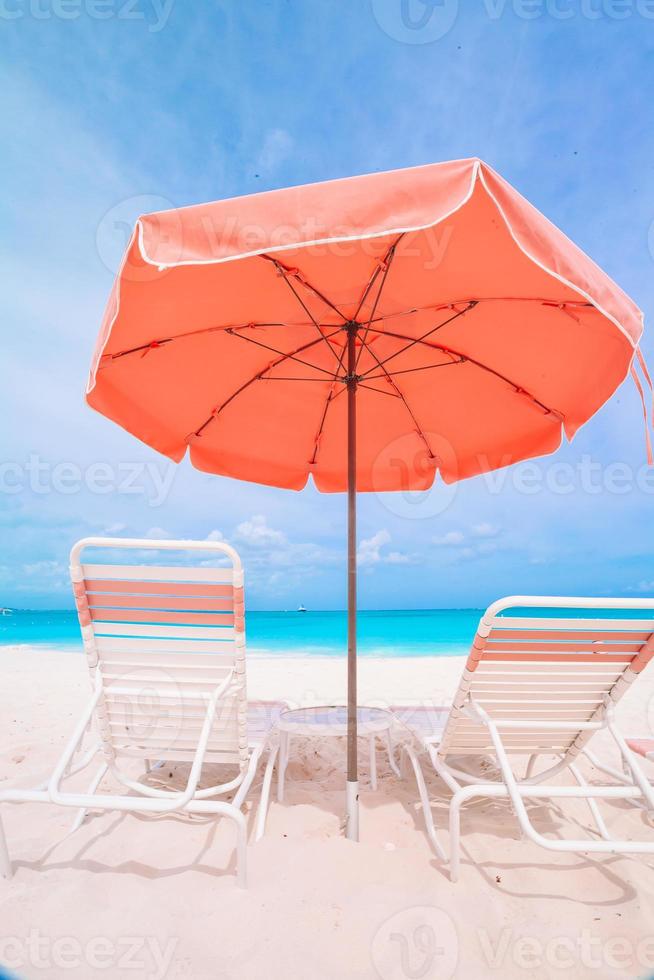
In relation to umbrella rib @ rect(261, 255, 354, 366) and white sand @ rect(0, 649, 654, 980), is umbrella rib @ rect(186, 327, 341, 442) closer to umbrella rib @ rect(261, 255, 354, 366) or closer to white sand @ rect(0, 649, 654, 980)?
umbrella rib @ rect(261, 255, 354, 366)

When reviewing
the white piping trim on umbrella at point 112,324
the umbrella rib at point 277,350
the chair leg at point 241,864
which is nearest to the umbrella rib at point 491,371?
the umbrella rib at point 277,350

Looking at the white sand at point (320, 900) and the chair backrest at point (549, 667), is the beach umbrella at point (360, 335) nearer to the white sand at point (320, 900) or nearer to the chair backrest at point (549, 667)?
the white sand at point (320, 900)

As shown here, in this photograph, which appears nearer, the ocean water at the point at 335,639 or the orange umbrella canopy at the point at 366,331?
the orange umbrella canopy at the point at 366,331

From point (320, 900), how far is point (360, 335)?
9.43ft

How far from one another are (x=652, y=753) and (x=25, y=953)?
275 centimetres

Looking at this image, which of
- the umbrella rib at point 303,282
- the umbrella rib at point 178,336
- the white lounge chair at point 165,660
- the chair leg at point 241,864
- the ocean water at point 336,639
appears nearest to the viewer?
the chair leg at point 241,864

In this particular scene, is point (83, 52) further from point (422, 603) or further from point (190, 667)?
point (422, 603)

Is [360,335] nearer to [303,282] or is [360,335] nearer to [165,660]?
[303,282]

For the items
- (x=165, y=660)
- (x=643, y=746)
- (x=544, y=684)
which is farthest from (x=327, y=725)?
(x=643, y=746)

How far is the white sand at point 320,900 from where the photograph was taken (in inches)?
60.8

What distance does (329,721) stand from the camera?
108 inches

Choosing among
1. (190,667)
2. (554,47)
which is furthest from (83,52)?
(190,667)

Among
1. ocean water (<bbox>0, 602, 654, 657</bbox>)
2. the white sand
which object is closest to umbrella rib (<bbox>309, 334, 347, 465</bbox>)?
the white sand

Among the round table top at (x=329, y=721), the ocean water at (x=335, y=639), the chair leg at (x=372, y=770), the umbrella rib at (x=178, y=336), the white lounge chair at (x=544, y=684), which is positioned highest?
the umbrella rib at (x=178, y=336)
